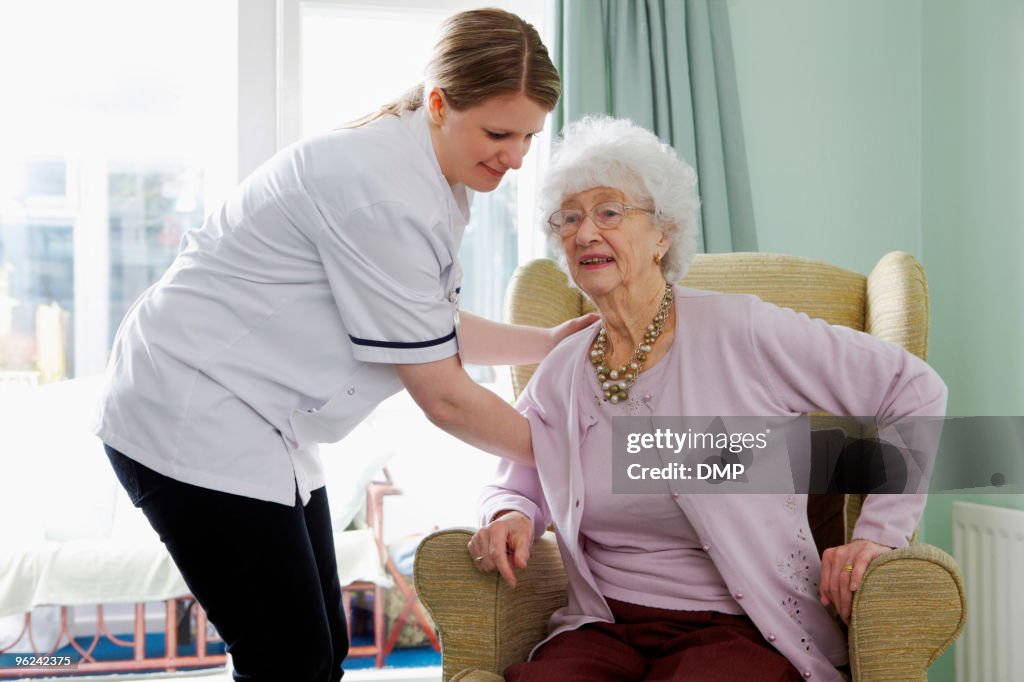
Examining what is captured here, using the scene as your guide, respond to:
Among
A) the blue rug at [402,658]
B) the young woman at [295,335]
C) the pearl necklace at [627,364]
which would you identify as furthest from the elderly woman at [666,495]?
the blue rug at [402,658]

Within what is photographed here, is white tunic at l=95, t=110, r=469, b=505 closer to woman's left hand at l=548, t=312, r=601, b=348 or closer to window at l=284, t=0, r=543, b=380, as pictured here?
woman's left hand at l=548, t=312, r=601, b=348

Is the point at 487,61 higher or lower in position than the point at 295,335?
higher

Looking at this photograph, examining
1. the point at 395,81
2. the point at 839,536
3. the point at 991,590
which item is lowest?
the point at 991,590

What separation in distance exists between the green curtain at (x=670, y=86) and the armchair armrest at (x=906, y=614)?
4.43 ft

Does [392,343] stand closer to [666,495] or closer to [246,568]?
[246,568]

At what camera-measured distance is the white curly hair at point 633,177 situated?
1.51 m

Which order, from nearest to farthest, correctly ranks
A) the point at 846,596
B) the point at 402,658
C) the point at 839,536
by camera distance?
the point at 846,596, the point at 839,536, the point at 402,658

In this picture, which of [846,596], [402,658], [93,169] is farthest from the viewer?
[93,169]

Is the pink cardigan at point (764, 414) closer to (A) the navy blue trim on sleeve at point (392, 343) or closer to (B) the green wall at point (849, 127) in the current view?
(A) the navy blue trim on sleeve at point (392, 343)

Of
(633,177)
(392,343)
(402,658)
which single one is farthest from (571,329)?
(402,658)

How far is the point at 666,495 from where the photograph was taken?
1.40m

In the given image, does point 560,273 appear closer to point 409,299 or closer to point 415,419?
point 409,299

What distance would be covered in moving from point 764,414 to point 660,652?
1.31ft

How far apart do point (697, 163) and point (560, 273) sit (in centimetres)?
72
